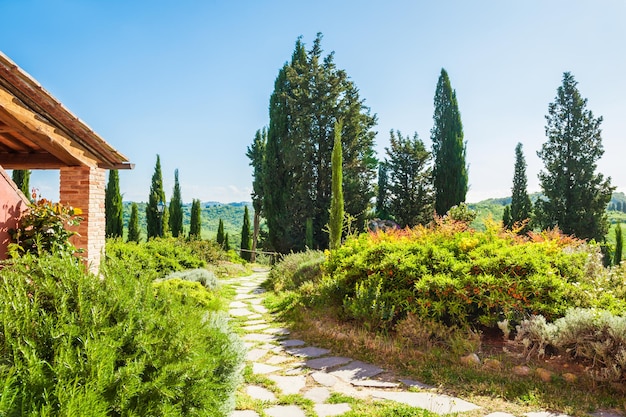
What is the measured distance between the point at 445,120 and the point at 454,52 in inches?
627

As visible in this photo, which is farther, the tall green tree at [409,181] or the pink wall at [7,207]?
the tall green tree at [409,181]

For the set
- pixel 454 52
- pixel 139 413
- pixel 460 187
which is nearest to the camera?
pixel 139 413

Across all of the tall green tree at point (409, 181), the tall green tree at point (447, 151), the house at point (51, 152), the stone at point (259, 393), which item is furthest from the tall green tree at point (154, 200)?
the stone at point (259, 393)

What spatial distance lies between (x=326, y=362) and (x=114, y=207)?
70.3 feet

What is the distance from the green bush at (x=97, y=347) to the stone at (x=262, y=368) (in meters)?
1.82

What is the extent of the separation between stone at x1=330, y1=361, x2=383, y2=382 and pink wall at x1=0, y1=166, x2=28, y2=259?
385 centimetres

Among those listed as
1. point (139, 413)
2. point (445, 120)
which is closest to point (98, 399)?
point (139, 413)

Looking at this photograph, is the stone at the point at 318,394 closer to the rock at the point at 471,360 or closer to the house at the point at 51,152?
the rock at the point at 471,360

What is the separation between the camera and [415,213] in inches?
866

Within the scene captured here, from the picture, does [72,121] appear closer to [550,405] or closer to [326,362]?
[326,362]

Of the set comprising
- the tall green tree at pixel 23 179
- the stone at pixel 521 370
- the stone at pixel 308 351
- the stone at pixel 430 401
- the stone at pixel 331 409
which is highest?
the tall green tree at pixel 23 179

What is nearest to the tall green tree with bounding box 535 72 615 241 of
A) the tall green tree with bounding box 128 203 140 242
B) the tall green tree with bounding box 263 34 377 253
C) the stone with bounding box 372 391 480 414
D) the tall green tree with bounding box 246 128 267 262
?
the tall green tree with bounding box 263 34 377 253

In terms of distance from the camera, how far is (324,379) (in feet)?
12.5

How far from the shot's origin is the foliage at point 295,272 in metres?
8.43
